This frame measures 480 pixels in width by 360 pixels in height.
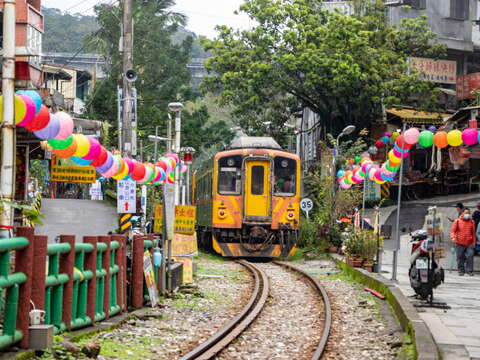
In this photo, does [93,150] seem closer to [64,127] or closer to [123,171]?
[64,127]

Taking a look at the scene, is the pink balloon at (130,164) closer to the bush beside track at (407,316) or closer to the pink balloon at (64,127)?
the bush beside track at (407,316)

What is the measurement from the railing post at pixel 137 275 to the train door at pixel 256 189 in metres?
12.3

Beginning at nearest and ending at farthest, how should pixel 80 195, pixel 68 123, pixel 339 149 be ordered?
1. pixel 68 123
2. pixel 339 149
3. pixel 80 195

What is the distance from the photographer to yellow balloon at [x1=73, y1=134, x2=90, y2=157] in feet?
41.4

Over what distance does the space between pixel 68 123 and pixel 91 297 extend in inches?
102

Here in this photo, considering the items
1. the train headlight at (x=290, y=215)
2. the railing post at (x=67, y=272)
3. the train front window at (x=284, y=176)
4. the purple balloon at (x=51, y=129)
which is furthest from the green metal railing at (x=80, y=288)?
the train headlight at (x=290, y=215)

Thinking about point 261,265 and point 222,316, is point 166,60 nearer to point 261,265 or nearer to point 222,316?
point 261,265

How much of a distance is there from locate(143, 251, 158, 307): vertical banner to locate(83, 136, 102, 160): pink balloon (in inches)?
75.8

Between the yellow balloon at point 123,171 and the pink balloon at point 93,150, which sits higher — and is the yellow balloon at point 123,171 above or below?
below

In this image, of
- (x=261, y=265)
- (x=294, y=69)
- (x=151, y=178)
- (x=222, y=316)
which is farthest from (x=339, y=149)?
(x=222, y=316)

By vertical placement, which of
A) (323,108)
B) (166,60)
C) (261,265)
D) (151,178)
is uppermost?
(166,60)

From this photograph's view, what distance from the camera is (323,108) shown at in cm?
3950

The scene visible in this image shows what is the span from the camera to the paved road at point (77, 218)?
95.1ft

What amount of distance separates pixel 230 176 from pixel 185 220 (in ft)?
27.8
